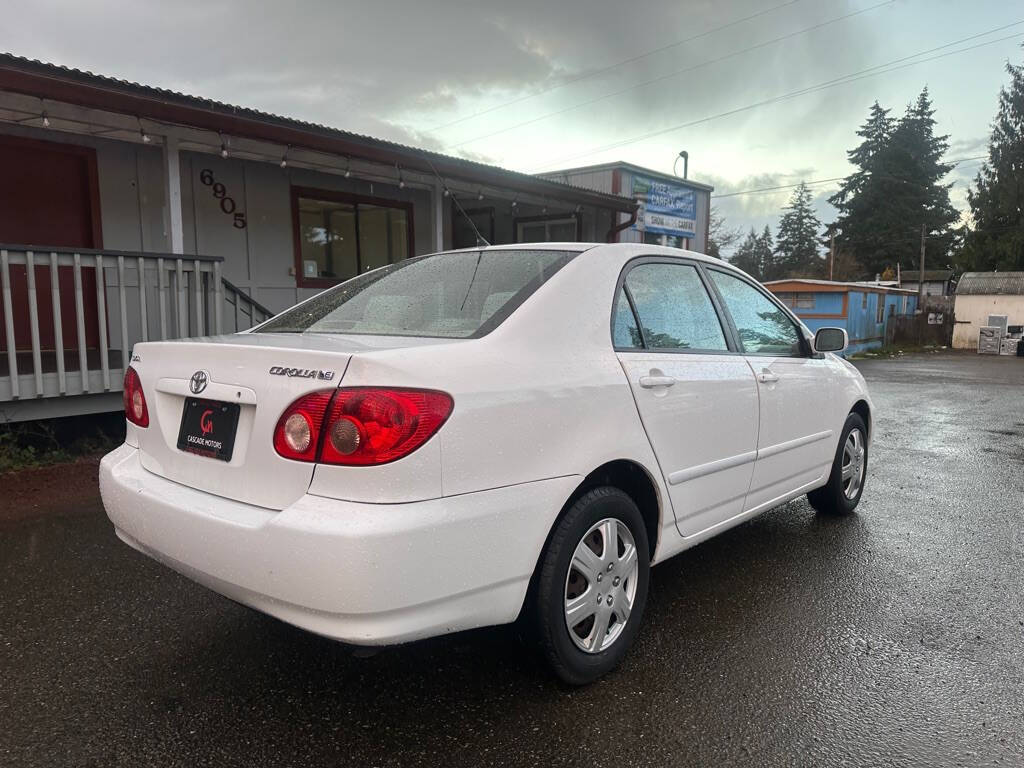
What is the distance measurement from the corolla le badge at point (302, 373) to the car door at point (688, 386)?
1.15 metres

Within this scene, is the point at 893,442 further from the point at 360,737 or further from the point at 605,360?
the point at 360,737

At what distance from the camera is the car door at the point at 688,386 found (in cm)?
281

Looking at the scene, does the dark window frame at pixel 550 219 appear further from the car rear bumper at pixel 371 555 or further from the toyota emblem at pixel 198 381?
the car rear bumper at pixel 371 555

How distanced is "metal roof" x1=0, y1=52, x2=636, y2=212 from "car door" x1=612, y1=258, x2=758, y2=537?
5287 millimetres

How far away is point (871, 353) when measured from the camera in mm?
24812

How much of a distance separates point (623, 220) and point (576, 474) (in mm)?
11827

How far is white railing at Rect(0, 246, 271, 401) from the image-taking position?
5473 mm

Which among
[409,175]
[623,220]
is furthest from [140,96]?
[623,220]

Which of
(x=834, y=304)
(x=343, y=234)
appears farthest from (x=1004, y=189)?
(x=343, y=234)

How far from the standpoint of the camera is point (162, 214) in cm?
848

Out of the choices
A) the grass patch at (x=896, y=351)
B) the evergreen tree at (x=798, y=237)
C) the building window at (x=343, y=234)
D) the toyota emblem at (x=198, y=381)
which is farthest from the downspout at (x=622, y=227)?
the evergreen tree at (x=798, y=237)

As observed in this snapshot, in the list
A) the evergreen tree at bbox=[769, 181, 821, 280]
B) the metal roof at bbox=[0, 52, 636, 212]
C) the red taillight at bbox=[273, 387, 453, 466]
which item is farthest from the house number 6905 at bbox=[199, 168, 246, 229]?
the evergreen tree at bbox=[769, 181, 821, 280]

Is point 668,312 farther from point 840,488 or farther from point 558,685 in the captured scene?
point 840,488

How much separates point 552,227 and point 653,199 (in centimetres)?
255
